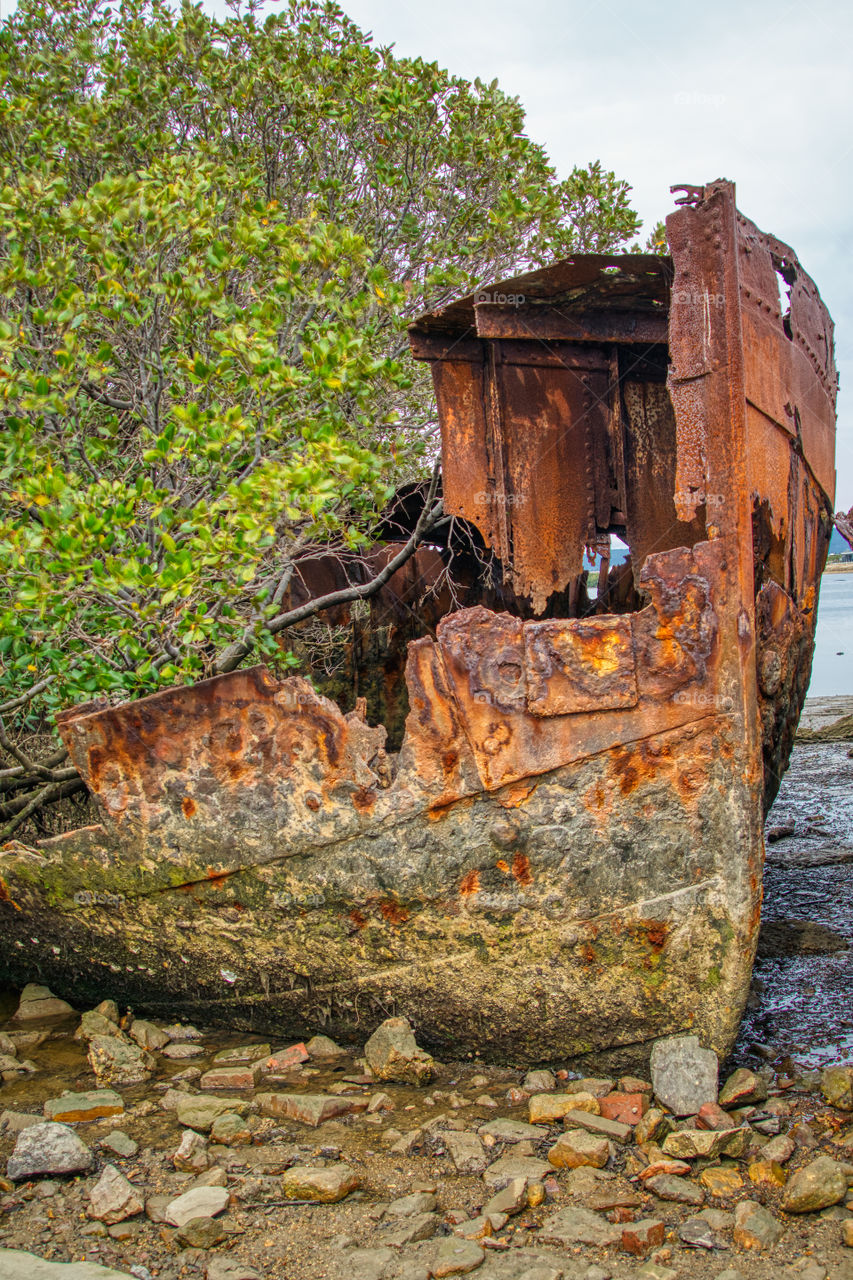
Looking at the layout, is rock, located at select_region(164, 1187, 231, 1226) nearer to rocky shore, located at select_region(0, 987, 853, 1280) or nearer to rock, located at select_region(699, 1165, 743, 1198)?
rocky shore, located at select_region(0, 987, 853, 1280)

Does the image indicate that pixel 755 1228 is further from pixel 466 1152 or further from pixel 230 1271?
pixel 230 1271

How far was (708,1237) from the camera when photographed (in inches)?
80.4

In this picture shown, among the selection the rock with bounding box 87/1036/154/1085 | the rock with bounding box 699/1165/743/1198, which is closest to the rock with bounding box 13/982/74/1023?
the rock with bounding box 87/1036/154/1085

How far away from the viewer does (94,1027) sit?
128 inches

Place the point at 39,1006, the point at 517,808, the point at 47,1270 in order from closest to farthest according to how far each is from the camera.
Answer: the point at 47,1270 → the point at 517,808 → the point at 39,1006

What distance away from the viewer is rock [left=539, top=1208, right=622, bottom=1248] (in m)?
2.05

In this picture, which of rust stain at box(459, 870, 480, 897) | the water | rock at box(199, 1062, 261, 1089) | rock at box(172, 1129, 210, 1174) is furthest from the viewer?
the water

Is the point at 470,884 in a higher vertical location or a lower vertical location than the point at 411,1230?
higher

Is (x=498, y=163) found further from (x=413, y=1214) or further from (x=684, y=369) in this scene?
(x=413, y=1214)

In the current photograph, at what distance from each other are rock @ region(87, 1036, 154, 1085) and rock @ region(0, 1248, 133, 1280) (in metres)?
0.94

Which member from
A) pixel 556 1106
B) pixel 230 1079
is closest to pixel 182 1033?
pixel 230 1079

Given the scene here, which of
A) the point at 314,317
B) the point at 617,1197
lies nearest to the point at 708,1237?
the point at 617,1197

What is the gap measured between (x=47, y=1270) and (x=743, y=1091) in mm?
1804

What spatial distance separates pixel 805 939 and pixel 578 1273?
2.46m
